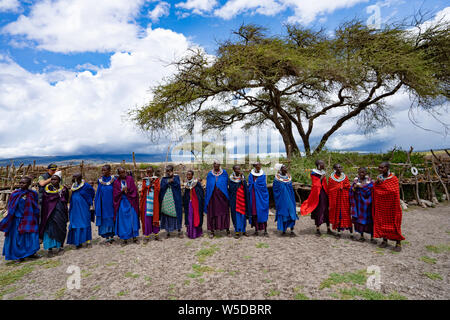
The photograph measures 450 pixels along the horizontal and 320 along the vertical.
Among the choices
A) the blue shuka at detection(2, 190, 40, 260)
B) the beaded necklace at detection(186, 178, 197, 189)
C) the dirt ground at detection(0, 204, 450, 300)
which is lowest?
the dirt ground at detection(0, 204, 450, 300)

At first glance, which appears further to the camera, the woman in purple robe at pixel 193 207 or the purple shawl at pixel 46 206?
the woman in purple robe at pixel 193 207

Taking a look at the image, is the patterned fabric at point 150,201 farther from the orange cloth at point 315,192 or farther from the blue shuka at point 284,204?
the orange cloth at point 315,192

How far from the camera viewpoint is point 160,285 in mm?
4020

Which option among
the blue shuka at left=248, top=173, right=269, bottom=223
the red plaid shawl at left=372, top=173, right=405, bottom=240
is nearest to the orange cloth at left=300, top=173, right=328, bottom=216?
the blue shuka at left=248, top=173, right=269, bottom=223

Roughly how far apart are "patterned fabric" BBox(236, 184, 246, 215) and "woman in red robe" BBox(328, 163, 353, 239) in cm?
215

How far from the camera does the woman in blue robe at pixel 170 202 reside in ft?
21.0

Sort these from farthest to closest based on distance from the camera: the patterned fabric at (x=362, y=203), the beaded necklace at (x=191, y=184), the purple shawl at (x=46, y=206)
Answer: the beaded necklace at (x=191, y=184), the patterned fabric at (x=362, y=203), the purple shawl at (x=46, y=206)

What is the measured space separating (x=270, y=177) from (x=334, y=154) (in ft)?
15.9

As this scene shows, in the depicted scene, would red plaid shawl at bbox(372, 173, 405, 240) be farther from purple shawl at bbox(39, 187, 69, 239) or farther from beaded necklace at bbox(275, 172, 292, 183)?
purple shawl at bbox(39, 187, 69, 239)

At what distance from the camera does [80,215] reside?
5.85 metres

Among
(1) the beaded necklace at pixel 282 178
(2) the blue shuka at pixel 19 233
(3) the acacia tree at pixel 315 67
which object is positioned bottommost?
(2) the blue shuka at pixel 19 233

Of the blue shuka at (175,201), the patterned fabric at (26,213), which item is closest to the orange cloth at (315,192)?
the blue shuka at (175,201)

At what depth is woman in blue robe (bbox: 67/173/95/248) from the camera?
5.84 metres

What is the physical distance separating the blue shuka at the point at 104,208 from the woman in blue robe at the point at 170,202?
46.2 inches
